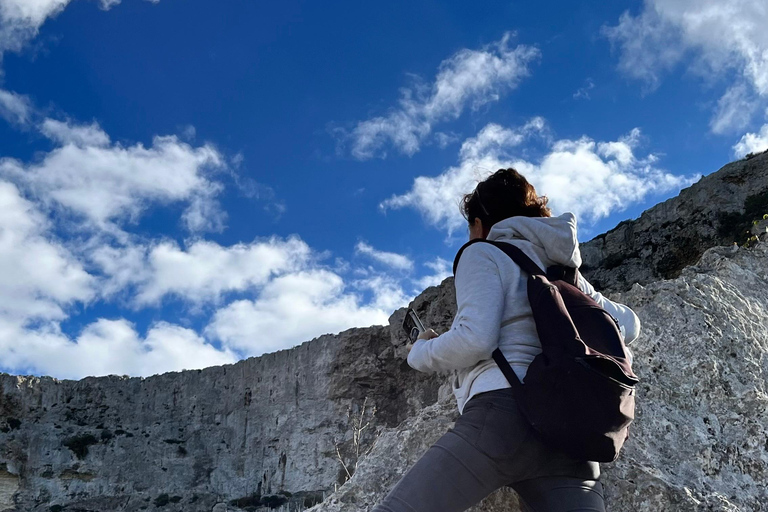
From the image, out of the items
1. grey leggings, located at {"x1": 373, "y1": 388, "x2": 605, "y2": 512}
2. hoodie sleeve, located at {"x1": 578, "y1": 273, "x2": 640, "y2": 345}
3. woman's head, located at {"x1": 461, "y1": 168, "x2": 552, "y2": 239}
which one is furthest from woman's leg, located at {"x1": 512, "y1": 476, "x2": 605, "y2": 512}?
woman's head, located at {"x1": 461, "y1": 168, "x2": 552, "y2": 239}

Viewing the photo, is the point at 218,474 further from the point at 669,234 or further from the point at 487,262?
the point at 487,262

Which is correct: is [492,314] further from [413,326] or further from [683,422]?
[683,422]

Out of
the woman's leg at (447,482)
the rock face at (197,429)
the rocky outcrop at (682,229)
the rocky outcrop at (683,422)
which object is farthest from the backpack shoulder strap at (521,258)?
the rock face at (197,429)

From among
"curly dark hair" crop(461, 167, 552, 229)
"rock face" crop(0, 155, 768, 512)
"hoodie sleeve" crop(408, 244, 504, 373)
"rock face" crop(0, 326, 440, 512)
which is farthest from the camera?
"rock face" crop(0, 326, 440, 512)

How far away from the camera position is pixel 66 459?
896 inches

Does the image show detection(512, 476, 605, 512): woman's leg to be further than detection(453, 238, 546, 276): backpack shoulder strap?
No

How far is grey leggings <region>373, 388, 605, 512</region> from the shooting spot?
134cm

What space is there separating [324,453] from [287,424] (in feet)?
6.66

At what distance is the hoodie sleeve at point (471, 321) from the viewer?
1.45 metres

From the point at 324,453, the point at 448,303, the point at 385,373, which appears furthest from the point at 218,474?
the point at 448,303

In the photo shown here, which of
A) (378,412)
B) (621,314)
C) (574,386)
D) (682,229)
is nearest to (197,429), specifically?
(378,412)

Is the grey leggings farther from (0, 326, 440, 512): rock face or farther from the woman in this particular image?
(0, 326, 440, 512): rock face

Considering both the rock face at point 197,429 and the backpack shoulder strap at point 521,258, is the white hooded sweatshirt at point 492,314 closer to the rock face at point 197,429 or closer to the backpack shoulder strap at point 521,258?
the backpack shoulder strap at point 521,258

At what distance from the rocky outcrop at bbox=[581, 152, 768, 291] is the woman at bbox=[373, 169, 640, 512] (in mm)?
10137
